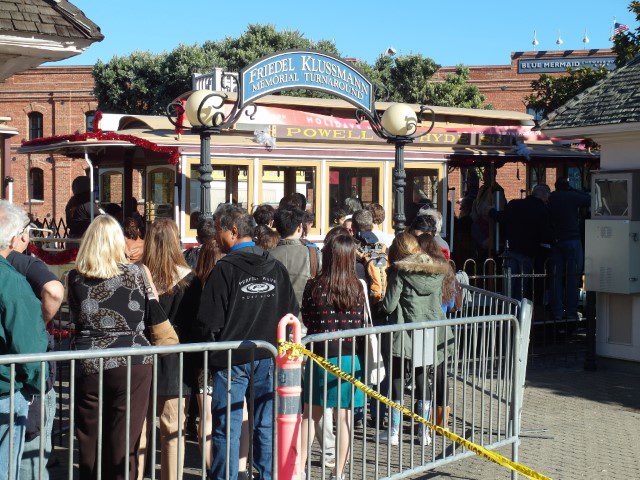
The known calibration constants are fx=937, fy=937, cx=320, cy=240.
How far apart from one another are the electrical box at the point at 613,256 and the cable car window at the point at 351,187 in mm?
3641

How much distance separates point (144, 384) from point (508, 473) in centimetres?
329

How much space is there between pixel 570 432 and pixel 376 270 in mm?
2324

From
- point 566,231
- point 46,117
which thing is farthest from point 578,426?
point 46,117

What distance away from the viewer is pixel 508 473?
285 inches

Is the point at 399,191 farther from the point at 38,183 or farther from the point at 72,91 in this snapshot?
the point at 72,91

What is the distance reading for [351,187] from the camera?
1446 centimetres

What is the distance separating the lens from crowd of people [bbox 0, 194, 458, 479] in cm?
471

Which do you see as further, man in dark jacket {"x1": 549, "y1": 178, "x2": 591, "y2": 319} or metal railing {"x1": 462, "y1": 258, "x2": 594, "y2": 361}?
man in dark jacket {"x1": 549, "y1": 178, "x2": 591, "y2": 319}

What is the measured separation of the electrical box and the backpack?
4.03 meters

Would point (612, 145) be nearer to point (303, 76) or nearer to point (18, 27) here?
point (303, 76)

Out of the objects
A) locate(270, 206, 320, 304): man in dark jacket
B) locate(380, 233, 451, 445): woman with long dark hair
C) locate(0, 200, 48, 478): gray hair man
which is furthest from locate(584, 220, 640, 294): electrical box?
locate(0, 200, 48, 478): gray hair man

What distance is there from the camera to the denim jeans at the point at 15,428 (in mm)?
4504

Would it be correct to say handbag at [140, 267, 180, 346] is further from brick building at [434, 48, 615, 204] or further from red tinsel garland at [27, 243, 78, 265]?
brick building at [434, 48, 615, 204]

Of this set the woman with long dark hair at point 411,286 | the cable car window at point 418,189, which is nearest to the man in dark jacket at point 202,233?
the woman with long dark hair at point 411,286
